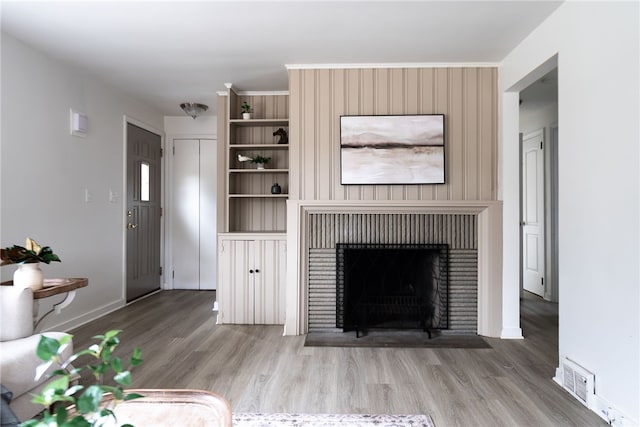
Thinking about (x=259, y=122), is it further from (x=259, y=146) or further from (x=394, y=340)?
(x=394, y=340)

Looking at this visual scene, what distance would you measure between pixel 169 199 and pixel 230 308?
7.13ft

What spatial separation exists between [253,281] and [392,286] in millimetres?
1329

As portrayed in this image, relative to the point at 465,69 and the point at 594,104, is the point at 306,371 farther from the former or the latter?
the point at 465,69

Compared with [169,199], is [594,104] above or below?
above

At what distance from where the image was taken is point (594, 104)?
1.97 meters

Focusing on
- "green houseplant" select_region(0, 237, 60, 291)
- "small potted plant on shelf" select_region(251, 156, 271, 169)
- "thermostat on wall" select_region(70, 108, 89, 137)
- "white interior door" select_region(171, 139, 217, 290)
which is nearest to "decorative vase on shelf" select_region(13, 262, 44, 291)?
"green houseplant" select_region(0, 237, 60, 291)

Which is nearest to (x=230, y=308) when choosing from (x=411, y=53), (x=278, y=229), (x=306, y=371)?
(x=278, y=229)

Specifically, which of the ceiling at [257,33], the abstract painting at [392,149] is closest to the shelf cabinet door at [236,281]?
the abstract painting at [392,149]

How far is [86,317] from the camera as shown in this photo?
11.1ft

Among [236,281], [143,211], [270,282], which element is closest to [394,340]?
[270,282]

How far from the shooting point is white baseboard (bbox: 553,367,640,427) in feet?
5.64

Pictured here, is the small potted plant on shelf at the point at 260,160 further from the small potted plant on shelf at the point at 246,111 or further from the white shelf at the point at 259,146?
the small potted plant on shelf at the point at 246,111

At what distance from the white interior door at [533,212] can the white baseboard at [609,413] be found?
2887 millimetres

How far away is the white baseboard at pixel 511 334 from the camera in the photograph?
306 centimetres
